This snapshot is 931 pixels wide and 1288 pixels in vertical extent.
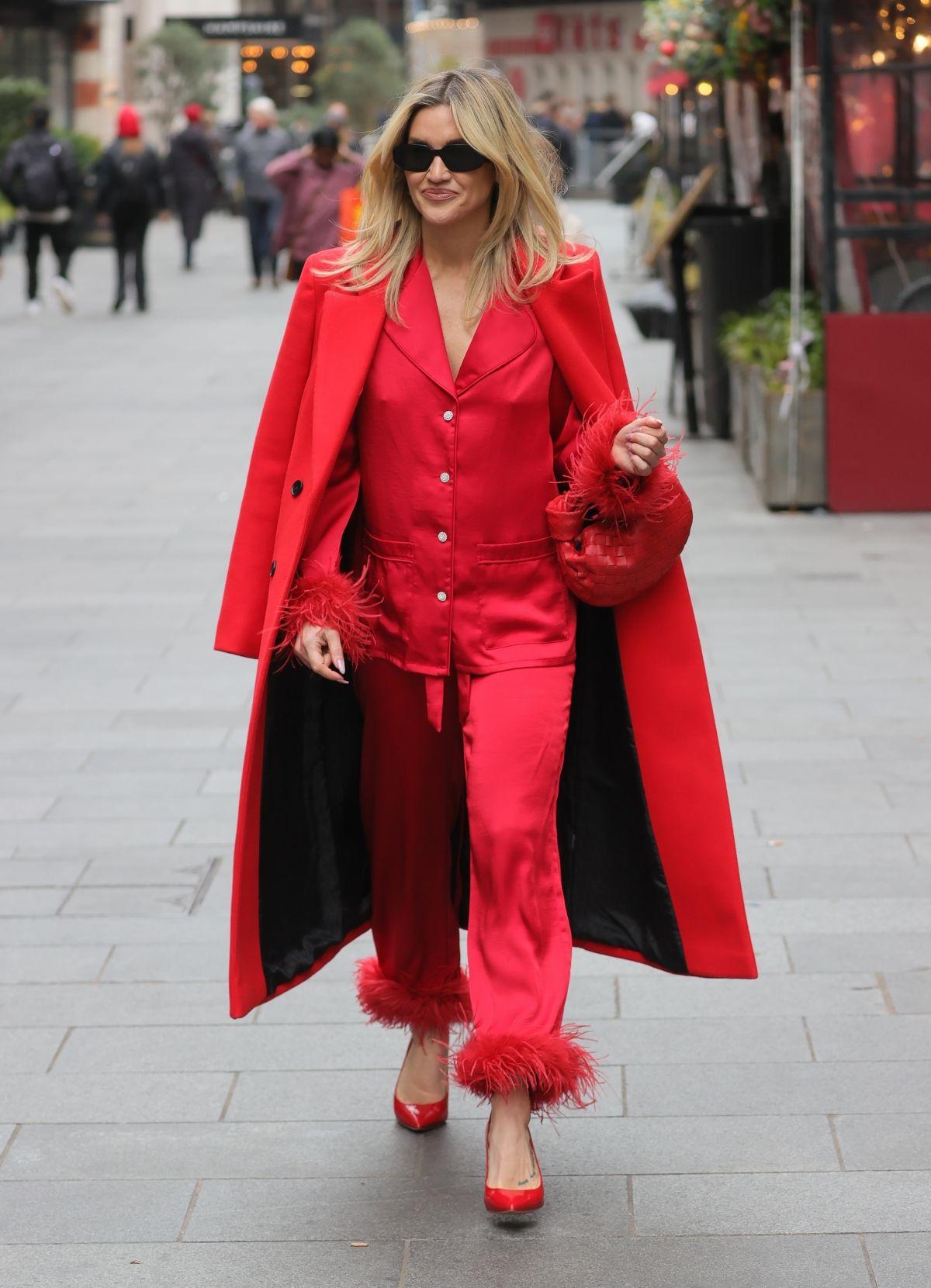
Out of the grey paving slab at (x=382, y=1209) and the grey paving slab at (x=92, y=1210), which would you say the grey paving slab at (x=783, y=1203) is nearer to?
the grey paving slab at (x=382, y=1209)

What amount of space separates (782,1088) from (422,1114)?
0.69m

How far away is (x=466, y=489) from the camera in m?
3.24

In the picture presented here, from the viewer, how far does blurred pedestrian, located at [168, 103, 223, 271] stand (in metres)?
22.9

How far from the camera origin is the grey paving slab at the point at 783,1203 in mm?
3193

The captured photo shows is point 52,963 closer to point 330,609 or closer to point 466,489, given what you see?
point 330,609

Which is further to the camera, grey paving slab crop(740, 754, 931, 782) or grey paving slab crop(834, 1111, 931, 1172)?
grey paving slab crop(740, 754, 931, 782)

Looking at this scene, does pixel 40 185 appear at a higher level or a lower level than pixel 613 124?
lower

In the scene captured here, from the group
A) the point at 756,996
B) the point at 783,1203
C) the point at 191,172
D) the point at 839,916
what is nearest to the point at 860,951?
the point at 839,916

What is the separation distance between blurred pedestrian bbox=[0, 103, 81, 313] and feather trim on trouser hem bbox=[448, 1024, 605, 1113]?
16524 mm

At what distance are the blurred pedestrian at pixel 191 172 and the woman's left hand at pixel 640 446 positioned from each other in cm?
2071

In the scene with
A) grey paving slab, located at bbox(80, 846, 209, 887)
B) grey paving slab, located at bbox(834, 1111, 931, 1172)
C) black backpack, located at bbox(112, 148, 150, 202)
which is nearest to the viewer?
grey paving slab, located at bbox(834, 1111, 931, 1172)

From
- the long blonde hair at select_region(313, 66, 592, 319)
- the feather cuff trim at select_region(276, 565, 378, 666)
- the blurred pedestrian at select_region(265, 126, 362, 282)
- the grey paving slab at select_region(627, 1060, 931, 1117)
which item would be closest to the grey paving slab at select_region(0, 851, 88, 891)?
the grey paving slab at select_region(627, 1060, 931, 1117)

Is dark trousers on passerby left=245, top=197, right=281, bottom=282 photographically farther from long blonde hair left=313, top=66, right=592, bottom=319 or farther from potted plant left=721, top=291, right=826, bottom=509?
long blonde hair left=313, top=66, right=592, bottom=319

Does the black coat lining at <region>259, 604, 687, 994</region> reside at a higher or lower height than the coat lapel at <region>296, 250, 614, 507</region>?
lower
